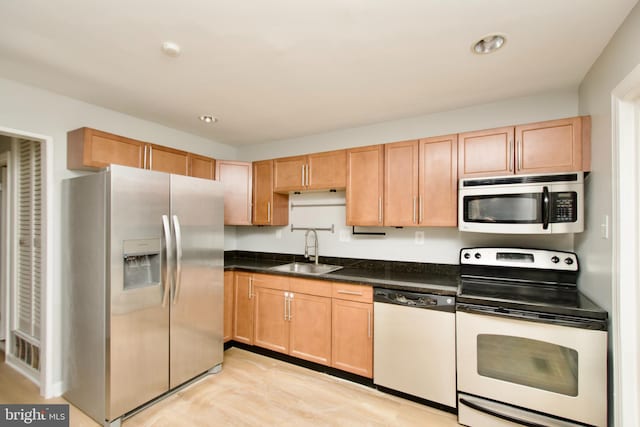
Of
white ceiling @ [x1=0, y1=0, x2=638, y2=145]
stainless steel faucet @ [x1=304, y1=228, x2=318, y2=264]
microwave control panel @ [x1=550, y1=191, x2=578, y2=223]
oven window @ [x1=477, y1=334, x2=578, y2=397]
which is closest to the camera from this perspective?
white ceiling @ [x1=0, y1=0, x2=638, y2=145]

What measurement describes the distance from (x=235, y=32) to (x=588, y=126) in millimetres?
2361

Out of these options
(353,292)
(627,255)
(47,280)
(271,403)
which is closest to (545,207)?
(627,255)

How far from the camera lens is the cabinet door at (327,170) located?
302cm

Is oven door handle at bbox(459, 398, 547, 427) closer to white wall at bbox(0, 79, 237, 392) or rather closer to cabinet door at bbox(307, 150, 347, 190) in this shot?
cabinet door at bbox(307, 150, 347, 190)

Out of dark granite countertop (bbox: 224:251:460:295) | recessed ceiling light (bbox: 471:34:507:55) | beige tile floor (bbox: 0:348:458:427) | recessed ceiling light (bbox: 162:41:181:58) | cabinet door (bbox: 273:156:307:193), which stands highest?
recessed ceiling light (bbox: 471:34:507:55)

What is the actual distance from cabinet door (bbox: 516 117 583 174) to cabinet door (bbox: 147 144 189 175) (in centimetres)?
307

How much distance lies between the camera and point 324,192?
348cm

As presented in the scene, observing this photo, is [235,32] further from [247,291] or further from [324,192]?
[247,291]

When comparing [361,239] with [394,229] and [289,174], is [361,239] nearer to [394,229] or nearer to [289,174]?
[394,229]

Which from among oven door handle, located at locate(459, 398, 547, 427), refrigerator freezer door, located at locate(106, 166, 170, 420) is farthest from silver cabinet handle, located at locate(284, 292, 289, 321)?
oven door handle, located at locate(459, 398, 547, 427)

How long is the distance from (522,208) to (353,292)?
4.72 feet

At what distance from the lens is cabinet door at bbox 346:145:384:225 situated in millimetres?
2801

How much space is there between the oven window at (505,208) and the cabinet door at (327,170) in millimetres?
1195

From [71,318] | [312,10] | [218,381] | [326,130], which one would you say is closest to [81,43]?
[312,10]
